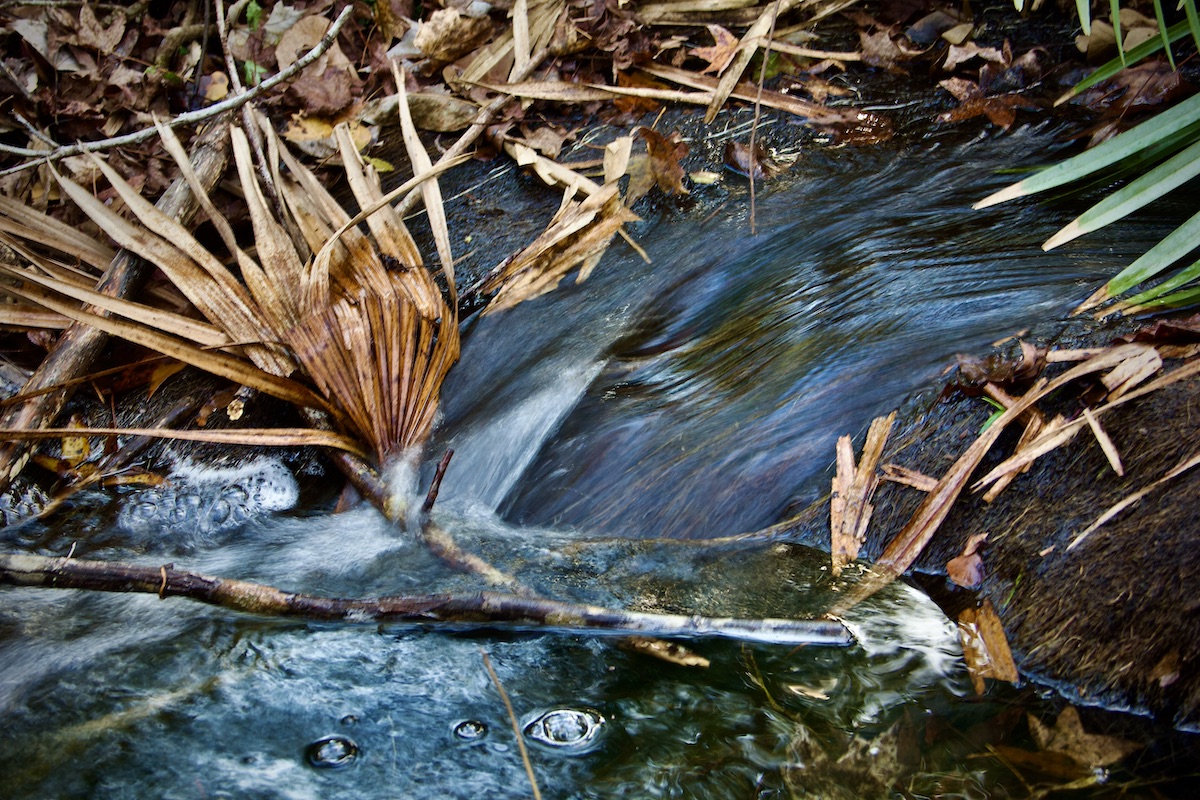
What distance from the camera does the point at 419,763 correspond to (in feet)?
5.65

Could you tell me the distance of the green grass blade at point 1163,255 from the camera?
2.08m

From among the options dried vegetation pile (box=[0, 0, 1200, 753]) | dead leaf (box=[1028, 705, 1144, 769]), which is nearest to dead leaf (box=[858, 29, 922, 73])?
dried vegetation pile (box=[0, 0, 1200, 753])

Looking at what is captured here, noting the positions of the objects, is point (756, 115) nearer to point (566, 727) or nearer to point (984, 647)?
point (984, 647)

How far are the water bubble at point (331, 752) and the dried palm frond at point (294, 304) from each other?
43.0 inches

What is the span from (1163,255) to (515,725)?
6.08ft

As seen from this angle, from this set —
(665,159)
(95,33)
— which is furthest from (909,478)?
(95,33)

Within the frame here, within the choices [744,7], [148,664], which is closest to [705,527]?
[148,664]

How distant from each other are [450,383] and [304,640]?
1.13m

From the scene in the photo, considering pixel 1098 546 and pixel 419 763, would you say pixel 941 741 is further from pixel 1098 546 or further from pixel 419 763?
pixel 419 763

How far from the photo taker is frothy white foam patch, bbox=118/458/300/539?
8.84 ft

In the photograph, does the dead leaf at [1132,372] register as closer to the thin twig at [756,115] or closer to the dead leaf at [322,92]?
the thin twig at [756,115]

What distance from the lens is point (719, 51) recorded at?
12.6ft

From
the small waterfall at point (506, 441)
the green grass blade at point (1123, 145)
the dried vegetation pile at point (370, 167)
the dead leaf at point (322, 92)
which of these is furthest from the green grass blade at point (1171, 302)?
the dead leaf at point (322, 92)

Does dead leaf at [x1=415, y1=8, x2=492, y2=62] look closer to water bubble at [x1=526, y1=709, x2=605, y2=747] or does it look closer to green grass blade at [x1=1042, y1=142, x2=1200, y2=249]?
green grass blade at [x1=1042, y1=142, x2=1200, y2=249]
